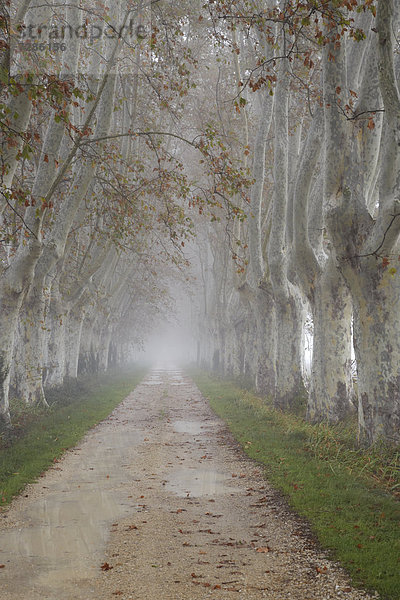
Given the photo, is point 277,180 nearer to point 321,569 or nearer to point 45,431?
point 45,431

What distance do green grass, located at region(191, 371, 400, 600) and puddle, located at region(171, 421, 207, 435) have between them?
0.97 metres

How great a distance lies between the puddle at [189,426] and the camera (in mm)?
13250

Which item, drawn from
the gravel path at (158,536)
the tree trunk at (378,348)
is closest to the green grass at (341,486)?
the gravel path at (158,536)

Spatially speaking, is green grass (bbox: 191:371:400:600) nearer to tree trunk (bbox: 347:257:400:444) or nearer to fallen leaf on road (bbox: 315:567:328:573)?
fallen leaf on road (bbox: 315:567:328:573)

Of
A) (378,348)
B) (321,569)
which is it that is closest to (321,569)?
(321,569)

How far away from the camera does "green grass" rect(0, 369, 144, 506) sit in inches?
326

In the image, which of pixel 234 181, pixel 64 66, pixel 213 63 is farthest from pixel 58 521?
pixel 213 63

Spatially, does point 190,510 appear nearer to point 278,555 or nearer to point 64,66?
point 278,555

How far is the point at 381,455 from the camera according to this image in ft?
26.9

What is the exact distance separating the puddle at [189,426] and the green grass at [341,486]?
0.97 m

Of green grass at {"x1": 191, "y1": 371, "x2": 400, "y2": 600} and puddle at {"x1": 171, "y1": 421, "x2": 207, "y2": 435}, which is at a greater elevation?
green grass at {"x1": 191, "y1": 371, "x2": 400, "y2": 600}

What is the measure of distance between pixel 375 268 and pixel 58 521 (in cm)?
622

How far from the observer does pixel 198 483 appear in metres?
8.20

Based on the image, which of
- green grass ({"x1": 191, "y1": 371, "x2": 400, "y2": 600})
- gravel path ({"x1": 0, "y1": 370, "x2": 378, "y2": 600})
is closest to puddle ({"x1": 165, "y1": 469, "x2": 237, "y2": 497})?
gravel path ({"x1": 0, "y1": 370, "x2": 378, "y2": 600})
